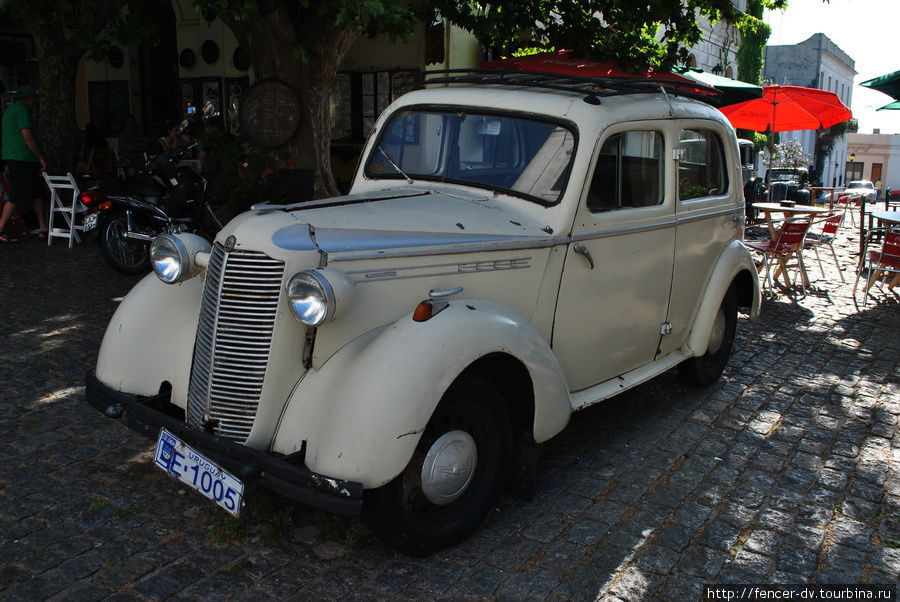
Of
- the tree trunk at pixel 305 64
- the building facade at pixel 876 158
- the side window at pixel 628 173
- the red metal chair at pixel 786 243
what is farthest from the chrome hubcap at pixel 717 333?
the building facade at pixel 876 158

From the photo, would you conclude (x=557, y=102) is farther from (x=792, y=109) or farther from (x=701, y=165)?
(x=792, y=109)

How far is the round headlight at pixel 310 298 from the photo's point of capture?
2926mm

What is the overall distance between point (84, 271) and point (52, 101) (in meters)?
3.57

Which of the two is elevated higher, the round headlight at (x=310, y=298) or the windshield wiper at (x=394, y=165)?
the windshield wiper at (x=394, y=165)

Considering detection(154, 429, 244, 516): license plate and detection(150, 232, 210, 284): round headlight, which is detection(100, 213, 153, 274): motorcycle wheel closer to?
detection(150, 232, 210, 284): round headlight

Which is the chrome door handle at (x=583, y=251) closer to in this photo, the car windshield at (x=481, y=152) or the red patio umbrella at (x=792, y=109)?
the car windshield at (x=481, y=152)

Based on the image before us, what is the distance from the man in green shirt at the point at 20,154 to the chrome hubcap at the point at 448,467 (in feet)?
28.9

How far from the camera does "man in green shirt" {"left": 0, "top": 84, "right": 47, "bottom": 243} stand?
386 inches

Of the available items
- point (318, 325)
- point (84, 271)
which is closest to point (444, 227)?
point (318, 325)

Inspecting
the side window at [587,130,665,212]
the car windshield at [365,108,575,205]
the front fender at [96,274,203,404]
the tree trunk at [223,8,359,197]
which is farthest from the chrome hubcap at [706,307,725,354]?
the tree trunk at [223,8,359,197]

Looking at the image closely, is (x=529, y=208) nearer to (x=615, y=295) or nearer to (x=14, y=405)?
(x=615, y=295)

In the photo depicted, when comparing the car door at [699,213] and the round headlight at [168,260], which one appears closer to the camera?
the round headlight at [168,260]

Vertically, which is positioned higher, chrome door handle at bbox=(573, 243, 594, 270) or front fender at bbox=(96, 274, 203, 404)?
chrome door handle at bbox=(573, 243, 594, 270)

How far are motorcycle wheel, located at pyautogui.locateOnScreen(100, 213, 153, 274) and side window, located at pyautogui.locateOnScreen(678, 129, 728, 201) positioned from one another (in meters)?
5.85
